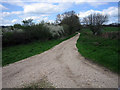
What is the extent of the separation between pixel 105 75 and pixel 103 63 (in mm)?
1382

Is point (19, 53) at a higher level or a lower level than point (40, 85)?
higher

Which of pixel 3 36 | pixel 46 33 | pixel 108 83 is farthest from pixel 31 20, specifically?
pixel 108 83

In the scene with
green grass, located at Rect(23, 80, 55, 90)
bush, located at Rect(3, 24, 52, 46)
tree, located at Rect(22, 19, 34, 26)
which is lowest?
green grass, located at Rect(23, 80, 55, 90)

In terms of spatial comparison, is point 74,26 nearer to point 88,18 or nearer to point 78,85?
point 88,18

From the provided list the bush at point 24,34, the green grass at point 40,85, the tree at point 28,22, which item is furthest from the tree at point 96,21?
the green grass at point 40,85

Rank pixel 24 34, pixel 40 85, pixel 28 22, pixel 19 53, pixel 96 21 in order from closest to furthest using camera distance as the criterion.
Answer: pixel 40 85
pixel 19 53
pixel 24 34
pixel 28 22
pixel 96 21

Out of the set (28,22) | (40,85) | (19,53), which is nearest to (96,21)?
(28,22)

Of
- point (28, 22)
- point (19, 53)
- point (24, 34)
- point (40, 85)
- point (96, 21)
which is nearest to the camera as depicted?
point (40, 85)

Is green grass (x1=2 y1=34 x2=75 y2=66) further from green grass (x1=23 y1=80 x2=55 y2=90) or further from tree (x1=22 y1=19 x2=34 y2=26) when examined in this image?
tree (x1=22 y1=19 x2=34 y2=26)

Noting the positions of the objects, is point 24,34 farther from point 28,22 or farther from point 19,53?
point 19,53

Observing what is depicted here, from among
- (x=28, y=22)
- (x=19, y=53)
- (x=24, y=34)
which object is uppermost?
(x=28, y=22)

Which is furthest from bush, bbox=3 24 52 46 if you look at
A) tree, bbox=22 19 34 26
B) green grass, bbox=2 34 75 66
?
green grass, bbox=2 34 75 66

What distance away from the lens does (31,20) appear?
22.2 m

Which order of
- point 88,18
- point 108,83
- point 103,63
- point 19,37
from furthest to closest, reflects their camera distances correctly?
point 88,18 < point 19,37 < point 103,63 < point 108,83
